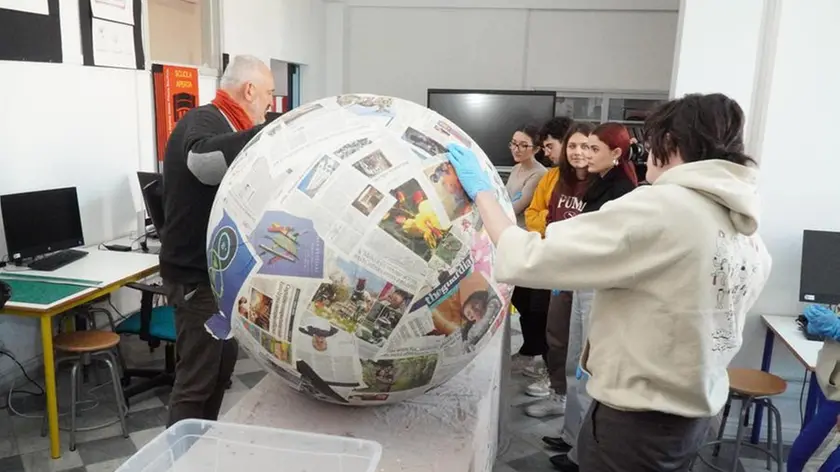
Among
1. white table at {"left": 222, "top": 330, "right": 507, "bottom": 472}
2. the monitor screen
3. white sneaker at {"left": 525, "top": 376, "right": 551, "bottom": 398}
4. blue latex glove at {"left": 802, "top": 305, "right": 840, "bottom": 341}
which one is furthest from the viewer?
the monitor screen

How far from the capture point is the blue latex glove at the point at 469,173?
1239mm

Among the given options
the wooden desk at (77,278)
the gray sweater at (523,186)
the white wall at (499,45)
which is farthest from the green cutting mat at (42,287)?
the white wall at (499,45)

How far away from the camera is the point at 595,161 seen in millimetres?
2787

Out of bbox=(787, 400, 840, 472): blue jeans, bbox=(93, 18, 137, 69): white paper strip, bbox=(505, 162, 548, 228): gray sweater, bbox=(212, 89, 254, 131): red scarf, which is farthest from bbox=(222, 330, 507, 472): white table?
bbox=(93, 18, 137, 69): white paper strip

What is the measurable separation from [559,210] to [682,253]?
5.97 feet

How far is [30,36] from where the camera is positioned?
3250 mm

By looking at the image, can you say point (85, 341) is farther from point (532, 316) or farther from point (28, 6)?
point (532, 316)

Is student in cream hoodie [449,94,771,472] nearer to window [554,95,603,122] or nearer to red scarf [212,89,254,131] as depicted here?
red scarf [212,89,254,131]

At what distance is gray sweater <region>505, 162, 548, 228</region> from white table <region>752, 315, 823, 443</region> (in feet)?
4.50

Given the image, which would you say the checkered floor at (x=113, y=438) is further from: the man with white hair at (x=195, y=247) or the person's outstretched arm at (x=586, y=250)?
the person's outstretched arm at (x=586, y=250)

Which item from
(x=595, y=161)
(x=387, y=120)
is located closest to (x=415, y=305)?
(x=387, y=120)

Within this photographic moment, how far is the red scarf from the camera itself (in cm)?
211

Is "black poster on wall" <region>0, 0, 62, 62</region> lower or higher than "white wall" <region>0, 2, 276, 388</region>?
higher

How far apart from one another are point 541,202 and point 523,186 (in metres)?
0.45
